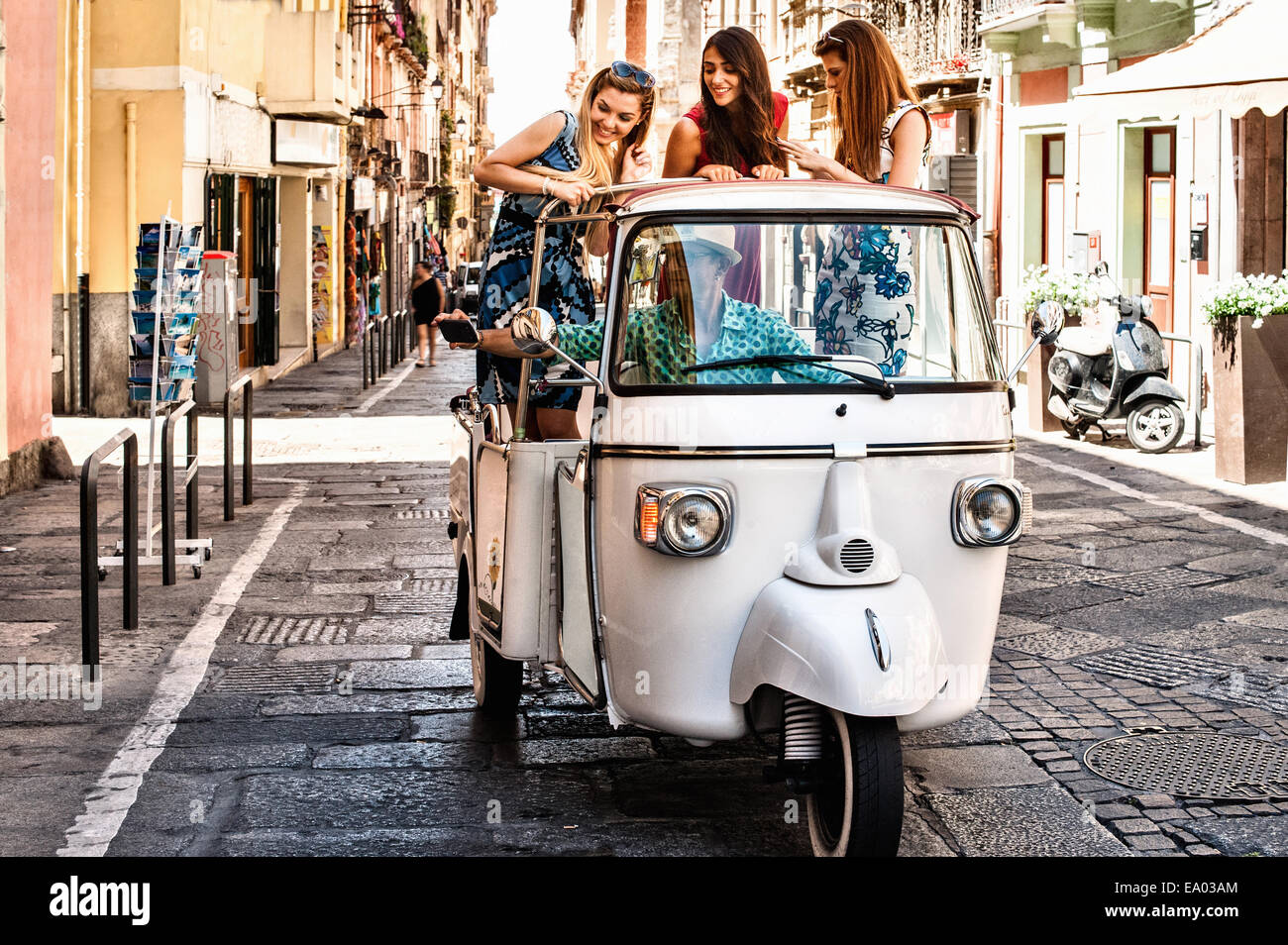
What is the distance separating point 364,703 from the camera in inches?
251

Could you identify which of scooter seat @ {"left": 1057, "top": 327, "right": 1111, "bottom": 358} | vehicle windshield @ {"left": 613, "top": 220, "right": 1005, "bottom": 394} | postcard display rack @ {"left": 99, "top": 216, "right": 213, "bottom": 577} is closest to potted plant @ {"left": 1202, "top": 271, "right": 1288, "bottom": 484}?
scooter seat @ {"left": 1057, "top": 327, "right": 1111, "bottom": 358}

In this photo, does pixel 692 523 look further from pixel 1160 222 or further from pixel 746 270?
pixel 1160 222

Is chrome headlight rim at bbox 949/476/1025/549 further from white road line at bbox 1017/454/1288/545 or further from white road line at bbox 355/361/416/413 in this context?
white road line at bbox 355/361/416/413

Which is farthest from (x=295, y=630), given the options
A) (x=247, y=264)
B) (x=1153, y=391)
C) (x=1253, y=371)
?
(x=247, y=264)

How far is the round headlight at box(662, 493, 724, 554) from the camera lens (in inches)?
176

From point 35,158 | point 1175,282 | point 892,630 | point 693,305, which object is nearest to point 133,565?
point 693,305

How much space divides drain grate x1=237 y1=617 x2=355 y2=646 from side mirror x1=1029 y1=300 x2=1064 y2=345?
11.6 feet

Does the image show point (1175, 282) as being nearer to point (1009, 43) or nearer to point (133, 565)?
point (1009, 43)

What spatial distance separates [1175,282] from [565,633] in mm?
13389

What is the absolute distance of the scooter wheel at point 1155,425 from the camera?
13547 millimetres

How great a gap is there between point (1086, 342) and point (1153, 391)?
0.88m

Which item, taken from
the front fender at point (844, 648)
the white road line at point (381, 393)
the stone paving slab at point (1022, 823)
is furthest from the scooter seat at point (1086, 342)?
the front fender at point (844, 648)

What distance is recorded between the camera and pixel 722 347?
465 cm

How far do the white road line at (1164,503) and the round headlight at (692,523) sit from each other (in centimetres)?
596
